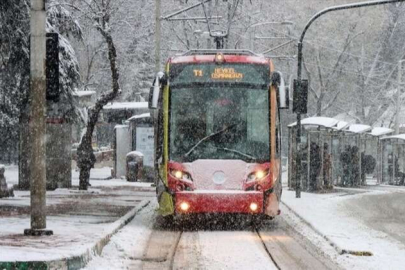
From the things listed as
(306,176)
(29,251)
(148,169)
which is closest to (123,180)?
(148,169)

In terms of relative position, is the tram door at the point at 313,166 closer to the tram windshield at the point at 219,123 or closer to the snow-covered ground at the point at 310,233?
the snow-covered ground at the point at 310,233

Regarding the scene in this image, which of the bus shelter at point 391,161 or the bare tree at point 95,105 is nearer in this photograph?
the bare tree at point 95,105

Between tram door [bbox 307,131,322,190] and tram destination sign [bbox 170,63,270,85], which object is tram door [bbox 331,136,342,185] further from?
tram destination sign [bbox 170,63,270,85]

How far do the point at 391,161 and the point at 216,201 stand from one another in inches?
1150

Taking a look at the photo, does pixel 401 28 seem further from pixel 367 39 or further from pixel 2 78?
pixel 2 78

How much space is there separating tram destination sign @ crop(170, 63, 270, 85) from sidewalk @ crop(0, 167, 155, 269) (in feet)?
10.0

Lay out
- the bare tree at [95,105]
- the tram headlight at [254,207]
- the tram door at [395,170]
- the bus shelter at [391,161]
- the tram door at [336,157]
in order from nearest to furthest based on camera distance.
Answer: the tram headlight at [254,207], the bare tree at [95,105], the tram door at [336,157], the bus shelter at [391,161], the tram door at [395,170]

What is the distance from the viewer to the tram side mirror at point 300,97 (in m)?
25.8

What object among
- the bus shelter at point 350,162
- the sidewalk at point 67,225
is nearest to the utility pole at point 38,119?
the sidewalk at point 67,225

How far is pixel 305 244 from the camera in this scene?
595 inches

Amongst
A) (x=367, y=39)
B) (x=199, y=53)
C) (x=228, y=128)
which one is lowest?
(x=228, y=128)

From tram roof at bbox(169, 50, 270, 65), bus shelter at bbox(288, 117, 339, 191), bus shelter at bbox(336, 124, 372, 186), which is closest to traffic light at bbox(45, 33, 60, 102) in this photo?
tram roof at bbox(169, 50, 270, 65)

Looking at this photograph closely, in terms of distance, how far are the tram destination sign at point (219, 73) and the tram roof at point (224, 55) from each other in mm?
104

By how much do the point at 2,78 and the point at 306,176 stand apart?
13519mm
